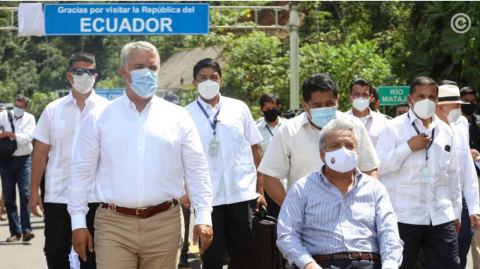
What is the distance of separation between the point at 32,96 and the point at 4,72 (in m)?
2.57

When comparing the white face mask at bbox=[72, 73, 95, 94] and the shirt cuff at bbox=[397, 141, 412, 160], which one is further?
the white face mask at bbox=[72, 73, 95, 94]

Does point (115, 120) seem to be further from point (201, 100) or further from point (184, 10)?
point (184, 10)

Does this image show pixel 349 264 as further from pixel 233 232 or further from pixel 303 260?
pixel 233 232

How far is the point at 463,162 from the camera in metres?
7.80

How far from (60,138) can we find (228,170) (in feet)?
4.72

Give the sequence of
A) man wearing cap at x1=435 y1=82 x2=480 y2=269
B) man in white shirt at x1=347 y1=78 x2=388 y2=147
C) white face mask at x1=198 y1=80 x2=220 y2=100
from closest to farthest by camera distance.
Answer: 1. man wearing cap at x1=435 y1=82 x2=480 y2=269
2. white face mask at x1=198 y1=80 x2=220 y2=100
3. man in white shirt at x1=347 y1=78 x2=388 y2=147

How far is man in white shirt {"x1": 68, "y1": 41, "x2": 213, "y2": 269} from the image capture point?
5.66 metres

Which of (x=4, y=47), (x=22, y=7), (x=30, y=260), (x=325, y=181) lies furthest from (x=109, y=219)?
(x=4, y=47)

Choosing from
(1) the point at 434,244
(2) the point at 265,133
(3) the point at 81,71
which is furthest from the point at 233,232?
(2) the point at 265,133

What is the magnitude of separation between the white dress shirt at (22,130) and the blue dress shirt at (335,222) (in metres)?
8.37

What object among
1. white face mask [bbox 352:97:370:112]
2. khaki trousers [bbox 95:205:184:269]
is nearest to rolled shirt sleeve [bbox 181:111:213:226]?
khaki trousers [bbox 95:205:184:269]

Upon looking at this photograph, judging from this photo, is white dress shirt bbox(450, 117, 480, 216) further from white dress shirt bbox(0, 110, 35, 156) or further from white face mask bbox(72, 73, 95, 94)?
white dress shirt bbox(0, 110, 35, 156)

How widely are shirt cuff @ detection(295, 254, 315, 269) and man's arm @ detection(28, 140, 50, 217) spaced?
286 centimetres

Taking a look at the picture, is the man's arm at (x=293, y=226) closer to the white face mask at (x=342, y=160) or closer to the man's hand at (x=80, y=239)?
the white face mask at (x=342, y=160)
